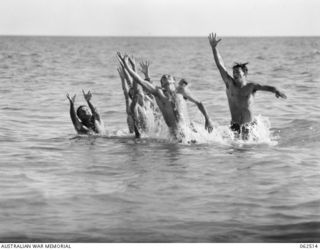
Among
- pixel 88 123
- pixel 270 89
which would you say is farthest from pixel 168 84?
pixel 88 123

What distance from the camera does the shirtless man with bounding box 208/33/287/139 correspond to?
9.86m

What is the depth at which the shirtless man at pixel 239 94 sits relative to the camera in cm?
986

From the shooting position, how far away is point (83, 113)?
1112 centimetres

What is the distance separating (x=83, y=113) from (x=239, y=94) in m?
3.11

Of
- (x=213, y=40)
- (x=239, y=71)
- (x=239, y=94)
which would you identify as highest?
(x=213, y=40)

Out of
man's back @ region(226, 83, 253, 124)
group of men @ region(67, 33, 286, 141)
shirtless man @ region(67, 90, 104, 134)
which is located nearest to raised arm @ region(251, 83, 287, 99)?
Answer: group of men @ region(67, 33, 286, 141)

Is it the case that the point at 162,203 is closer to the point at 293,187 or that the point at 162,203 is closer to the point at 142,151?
the point at 293,187

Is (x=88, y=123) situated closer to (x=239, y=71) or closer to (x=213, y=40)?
(x=213, y=40)

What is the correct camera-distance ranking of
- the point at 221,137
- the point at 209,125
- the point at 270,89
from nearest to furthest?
the point at 270,89, the point at 209,125, the point at 221,137

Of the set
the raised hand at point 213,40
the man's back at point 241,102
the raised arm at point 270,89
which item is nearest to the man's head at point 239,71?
the man's back at point 241,102

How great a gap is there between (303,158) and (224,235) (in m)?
3.53

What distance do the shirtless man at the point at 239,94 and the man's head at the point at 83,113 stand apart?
2800mm

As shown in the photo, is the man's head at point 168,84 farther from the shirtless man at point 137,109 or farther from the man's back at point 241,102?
the man's back at point 241,102

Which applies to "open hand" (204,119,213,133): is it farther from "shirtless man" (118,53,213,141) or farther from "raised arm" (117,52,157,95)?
"raised arm" (117,52,157,95)
